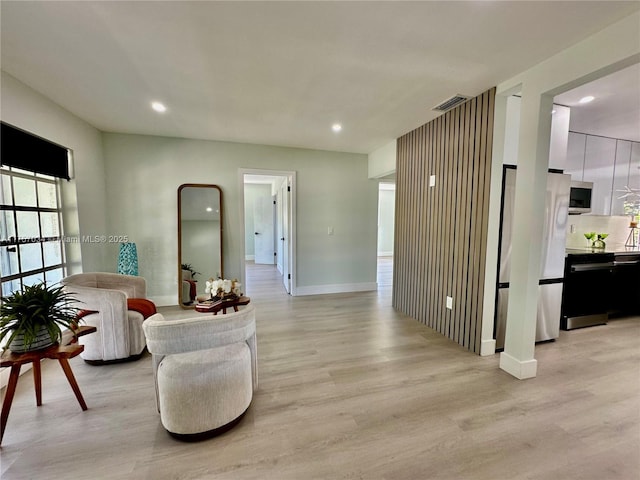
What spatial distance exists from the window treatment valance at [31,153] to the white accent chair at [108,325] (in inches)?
43.5

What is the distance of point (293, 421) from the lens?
1782mm

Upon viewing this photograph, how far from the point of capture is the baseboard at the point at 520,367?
2.25m

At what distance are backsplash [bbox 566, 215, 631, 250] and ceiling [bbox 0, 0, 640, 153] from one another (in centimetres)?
325

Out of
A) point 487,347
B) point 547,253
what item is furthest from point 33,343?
point 547,253

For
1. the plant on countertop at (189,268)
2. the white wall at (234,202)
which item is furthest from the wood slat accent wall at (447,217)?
the plant on countertop at (189,268)

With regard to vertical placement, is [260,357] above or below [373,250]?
below

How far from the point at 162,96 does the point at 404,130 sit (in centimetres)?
284

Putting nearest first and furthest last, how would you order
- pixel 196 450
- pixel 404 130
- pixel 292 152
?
pixel 196 450 < pixel 404 130 < pixel 292 152

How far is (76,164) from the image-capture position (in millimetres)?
3135

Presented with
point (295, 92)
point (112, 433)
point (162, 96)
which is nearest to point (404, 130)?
point (295, 92)

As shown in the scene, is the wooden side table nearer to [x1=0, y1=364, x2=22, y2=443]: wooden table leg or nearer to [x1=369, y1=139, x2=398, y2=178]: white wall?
[x1=0, y1=364, x2=22, y2=443]: wooden table leg

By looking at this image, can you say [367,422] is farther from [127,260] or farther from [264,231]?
[264,231]

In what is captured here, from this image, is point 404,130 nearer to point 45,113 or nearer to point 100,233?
point 45,113

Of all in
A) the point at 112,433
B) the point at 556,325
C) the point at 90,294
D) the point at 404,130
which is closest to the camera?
the point at 112,433
